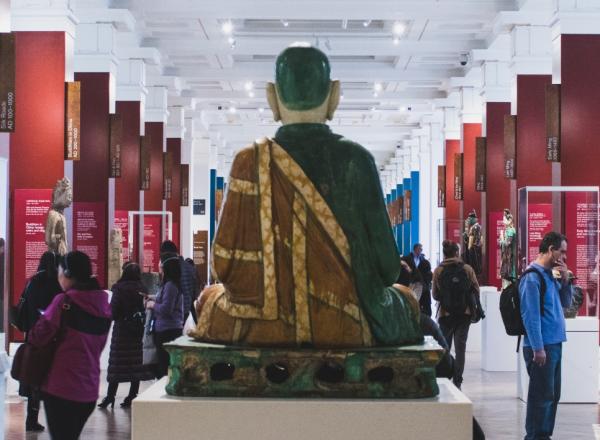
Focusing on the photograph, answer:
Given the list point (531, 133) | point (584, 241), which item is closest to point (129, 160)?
point (531, 133)

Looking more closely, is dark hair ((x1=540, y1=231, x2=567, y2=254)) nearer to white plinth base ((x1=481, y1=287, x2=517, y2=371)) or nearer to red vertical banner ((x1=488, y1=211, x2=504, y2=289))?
white plinth base ((x1=481, y1=287, x2=517, y2=371))

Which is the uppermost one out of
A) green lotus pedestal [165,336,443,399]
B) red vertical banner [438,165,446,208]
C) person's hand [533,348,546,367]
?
red vertical banner [438,165,446,208]

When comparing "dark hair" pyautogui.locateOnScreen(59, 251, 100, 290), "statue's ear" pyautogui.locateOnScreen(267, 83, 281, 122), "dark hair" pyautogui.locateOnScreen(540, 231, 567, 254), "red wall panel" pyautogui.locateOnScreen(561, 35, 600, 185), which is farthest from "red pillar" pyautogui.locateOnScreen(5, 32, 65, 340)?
"statue's ear" pyautogui.locateOnScreen(267, 83, 281, 122)

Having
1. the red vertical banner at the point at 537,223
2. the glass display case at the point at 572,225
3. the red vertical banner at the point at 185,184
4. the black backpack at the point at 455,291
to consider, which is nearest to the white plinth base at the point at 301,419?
the black backpack at the point at 455,291

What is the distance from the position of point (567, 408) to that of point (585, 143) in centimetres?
431

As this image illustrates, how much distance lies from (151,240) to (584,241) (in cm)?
1194

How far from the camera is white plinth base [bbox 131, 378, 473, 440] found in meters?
4.10

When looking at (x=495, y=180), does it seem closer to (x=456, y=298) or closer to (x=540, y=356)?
(x=456, y=298)

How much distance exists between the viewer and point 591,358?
39.1 ft

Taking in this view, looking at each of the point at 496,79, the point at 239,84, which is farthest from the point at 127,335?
the point at 239,84

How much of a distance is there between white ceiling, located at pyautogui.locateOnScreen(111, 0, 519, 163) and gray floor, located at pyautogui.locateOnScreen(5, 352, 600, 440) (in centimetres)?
807

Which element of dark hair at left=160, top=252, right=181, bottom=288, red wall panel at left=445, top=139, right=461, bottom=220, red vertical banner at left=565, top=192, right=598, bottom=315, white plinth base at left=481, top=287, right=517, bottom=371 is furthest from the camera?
red wall panel at left=445, top=139, right=461, bottom=220

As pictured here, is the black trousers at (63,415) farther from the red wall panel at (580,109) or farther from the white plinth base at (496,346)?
the white plinth base at (496,346)

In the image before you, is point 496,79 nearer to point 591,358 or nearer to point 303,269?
point 591,358
